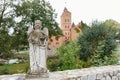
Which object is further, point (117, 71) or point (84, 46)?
point (84, 46)

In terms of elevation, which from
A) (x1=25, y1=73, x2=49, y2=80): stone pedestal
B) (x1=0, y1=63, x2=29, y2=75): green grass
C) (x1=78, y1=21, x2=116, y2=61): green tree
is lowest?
(x1=0, y1=63, x2=29, y2=75): green grass

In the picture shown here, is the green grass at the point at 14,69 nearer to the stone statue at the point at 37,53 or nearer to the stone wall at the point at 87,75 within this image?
the stone wall at the point at 87,75

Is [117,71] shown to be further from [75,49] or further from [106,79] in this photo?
[75,49]

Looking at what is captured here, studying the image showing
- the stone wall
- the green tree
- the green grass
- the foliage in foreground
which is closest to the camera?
the stone wall

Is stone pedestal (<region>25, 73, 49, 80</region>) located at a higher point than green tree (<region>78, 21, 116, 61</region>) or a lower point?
lower

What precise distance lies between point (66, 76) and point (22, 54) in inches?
1184

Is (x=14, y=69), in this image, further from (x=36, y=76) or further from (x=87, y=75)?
(x=36, y=76)

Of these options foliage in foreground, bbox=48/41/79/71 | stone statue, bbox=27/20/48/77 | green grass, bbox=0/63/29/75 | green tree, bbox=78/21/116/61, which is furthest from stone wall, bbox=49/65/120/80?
green tree, bbox=78/21/116/61

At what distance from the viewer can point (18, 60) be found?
32344 mm

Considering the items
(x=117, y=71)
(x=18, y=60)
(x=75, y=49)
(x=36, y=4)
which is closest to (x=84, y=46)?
(x=75, y=49)

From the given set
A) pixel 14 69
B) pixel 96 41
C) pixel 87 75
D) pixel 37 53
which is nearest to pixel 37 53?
pixel 37 53

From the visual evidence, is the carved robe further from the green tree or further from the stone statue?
the green tree

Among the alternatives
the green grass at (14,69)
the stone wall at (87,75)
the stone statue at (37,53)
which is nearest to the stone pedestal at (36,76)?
the stone statue at (37,53)

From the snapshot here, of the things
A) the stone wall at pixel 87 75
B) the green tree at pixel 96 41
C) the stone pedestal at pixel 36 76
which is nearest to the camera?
the stone pedestal at pixel 36 76
